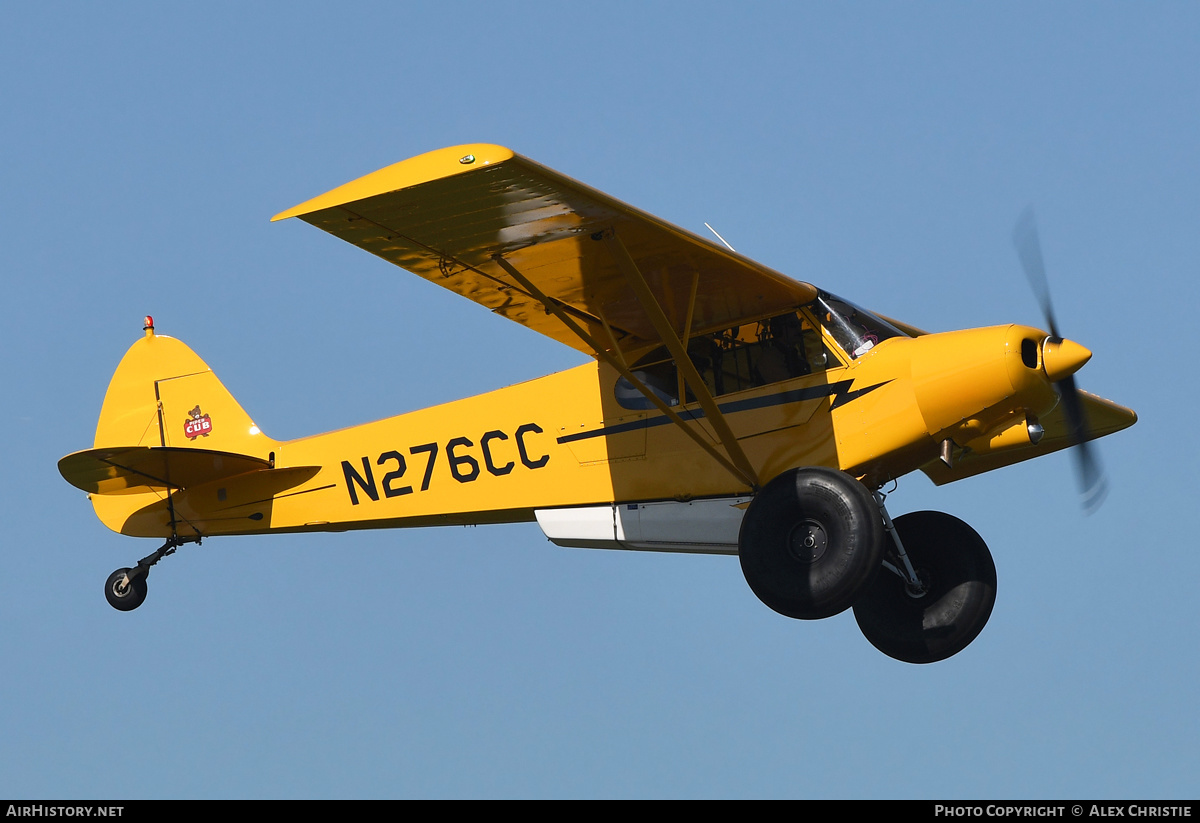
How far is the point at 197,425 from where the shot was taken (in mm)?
13734

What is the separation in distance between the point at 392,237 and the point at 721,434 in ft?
8.76

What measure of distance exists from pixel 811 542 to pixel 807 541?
3 centimetres

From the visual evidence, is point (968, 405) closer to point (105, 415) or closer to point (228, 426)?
point (228, 426)

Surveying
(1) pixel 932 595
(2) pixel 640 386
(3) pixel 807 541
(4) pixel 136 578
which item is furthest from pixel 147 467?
(1) pixel 932 595

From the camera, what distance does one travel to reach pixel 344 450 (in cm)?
1254

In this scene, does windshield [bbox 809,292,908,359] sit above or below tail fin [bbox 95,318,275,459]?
below

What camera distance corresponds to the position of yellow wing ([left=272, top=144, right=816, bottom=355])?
8750 millimetres

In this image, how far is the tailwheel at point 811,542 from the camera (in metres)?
9.66

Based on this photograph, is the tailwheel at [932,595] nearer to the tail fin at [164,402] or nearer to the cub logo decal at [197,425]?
the tail fin at [164,402]

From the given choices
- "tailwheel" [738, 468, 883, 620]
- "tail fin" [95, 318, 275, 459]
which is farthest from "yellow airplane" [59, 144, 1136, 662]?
"tail fin" [95, 318, 275, 459]

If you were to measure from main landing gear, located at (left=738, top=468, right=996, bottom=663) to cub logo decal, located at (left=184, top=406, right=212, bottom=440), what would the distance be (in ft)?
18.8

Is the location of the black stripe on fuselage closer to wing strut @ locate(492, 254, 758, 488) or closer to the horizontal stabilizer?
wing strut @ locate(492, 254, 758, 488)
